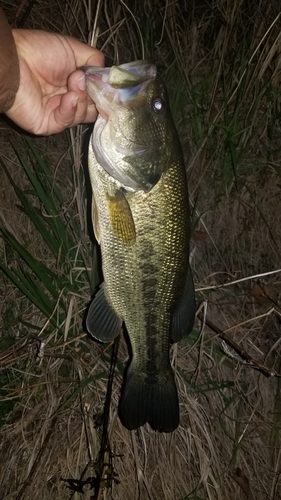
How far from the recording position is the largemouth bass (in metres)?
1.90

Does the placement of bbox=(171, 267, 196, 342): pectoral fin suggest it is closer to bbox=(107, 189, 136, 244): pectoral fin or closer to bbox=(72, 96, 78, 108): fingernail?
bbox=(107, 189, 136, 244): pectoral fin

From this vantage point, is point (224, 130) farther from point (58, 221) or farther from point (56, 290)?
point (56, 290)

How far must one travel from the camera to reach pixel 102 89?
183cm

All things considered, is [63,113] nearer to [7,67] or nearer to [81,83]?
[81,83]

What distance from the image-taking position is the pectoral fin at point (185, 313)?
2338 millimetres

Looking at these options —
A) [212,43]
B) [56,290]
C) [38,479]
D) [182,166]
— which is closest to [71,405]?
[38,479]

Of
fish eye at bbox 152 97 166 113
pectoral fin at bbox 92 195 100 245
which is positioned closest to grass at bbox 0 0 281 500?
pectoral fin at bbox 92 195 100 245

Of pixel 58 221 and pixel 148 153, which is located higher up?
pixel 148 153

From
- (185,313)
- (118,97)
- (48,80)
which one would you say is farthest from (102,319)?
(48,80)

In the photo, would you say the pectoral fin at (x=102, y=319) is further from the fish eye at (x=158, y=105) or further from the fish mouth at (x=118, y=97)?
the fish eye at (x=158, y=105)

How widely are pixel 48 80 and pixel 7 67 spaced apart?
0.40m

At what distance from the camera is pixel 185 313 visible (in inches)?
93.4

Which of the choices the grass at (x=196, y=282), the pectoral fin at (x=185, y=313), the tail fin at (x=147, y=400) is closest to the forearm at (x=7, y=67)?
the grass at (x=196, y=282)

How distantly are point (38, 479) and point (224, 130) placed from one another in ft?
8.67
